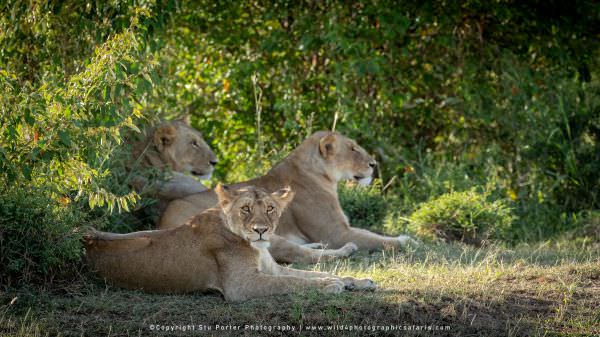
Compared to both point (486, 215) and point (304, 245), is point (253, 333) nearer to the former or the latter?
point (304, 245)

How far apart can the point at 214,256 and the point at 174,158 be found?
10.1ft

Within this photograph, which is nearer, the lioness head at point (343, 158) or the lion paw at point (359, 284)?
the lion paw at point (359, 284)

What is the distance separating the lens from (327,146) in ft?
27.3

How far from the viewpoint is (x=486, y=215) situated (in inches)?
331

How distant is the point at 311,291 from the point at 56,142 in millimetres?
1764

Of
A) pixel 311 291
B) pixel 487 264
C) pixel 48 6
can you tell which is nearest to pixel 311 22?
pixel 48 6

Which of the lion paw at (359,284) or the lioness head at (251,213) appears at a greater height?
the lioness head at (251,213)

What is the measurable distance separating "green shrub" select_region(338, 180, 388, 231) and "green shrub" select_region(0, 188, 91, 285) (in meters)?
3.78

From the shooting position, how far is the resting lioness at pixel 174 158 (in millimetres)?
8039

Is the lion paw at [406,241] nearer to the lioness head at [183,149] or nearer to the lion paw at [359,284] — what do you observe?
the lion paw at [359,284]

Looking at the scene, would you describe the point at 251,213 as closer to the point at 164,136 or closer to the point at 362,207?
the point at 164,136

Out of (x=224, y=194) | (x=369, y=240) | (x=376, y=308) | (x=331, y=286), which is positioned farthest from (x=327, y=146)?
(x=376, y=308)

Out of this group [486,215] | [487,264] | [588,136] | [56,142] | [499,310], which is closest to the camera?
[499,310]

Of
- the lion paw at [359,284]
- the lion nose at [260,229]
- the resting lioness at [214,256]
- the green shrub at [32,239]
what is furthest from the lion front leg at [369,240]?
the green shrub at [32,239]
